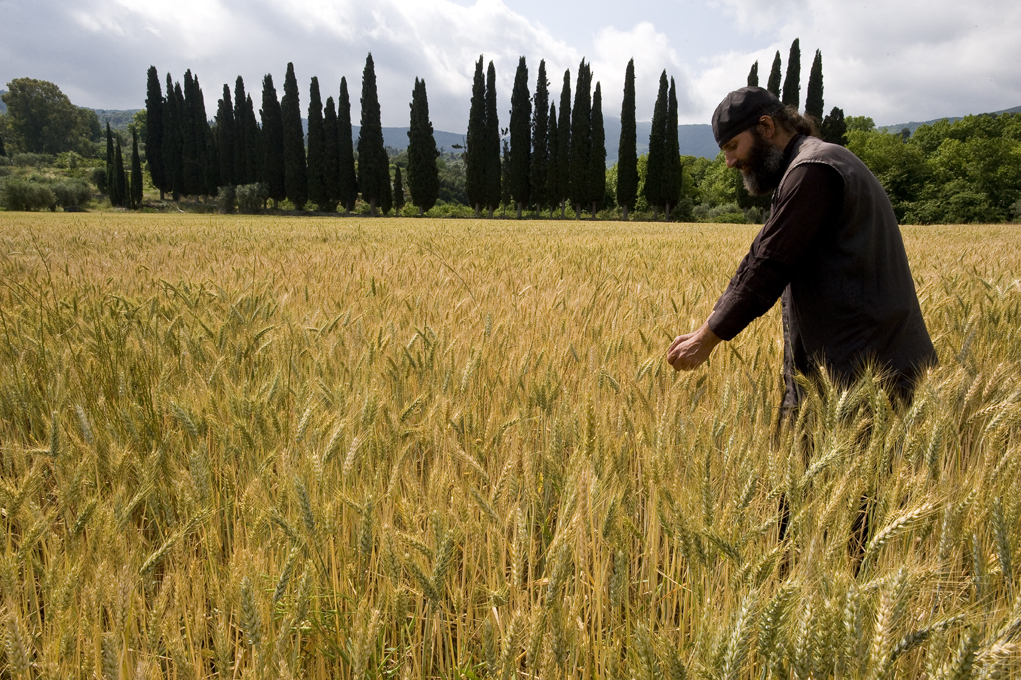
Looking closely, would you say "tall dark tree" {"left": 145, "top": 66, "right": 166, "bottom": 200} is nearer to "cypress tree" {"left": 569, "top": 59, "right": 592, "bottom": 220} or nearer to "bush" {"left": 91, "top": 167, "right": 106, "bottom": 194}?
"bush" {"left": 91, "top": 167, "right": 106, "bottom": 194}

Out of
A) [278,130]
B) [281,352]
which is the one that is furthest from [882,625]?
[278,130]

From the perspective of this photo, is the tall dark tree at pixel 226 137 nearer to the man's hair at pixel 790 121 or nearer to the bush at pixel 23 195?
the bush at pixel 23 195

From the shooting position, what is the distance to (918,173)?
42.9 m

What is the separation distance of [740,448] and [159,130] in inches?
2111

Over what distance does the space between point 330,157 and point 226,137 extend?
31.9 ft

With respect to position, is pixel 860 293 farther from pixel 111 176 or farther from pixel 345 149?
pixel 111 176

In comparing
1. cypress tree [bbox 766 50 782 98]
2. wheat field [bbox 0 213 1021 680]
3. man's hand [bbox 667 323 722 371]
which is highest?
cypress tree [bbox 766 50 782 98]

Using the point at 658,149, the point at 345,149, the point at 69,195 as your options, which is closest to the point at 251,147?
the point at 345,149

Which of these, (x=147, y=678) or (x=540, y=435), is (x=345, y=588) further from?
(x=540, y=435)

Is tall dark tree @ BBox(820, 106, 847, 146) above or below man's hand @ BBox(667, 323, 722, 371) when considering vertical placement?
above

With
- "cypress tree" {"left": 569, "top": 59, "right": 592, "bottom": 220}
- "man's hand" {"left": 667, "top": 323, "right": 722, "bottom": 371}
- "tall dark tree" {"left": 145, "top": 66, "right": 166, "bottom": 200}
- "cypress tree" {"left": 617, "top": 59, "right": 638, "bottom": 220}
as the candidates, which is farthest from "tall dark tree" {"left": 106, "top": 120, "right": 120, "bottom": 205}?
"man's hand" {"left": 667, "top": 323, "right": 722, "bottom": 371}

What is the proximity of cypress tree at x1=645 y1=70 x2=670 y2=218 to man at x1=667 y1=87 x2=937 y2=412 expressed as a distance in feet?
128

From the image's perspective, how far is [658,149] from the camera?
38719mm

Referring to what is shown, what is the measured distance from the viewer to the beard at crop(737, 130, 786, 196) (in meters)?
2.21
